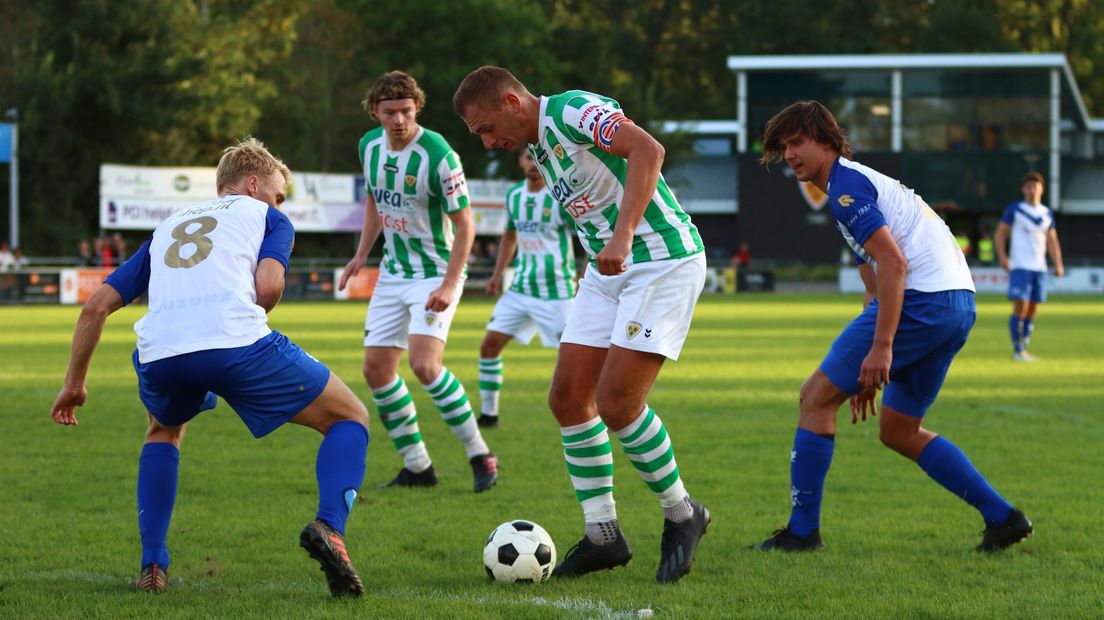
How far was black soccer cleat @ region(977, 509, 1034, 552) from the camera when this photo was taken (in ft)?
17.6

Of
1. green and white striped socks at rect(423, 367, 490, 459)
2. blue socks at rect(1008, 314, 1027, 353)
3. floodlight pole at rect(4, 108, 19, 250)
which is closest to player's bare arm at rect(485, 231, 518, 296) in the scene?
green and white striped socks at rect(423, 367, 490, 459)

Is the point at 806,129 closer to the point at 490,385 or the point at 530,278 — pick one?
the point at 490,385

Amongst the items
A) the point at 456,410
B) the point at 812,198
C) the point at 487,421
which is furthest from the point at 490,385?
the point at 812,198

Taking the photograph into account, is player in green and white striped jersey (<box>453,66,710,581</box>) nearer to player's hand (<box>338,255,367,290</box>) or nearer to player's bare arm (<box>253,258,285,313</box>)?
player's bare arm (<box>253,258,285,313</box>)

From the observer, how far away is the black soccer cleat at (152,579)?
4.67 m

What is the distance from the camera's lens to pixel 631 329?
193 inches

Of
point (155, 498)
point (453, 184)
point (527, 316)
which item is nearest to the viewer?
point (155, 498)

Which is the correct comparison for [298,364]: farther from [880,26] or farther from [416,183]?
[880,26]

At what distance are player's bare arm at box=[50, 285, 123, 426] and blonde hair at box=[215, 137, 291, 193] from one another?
58cm

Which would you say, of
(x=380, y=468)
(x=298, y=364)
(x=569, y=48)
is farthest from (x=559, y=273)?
(x=569, y=48)

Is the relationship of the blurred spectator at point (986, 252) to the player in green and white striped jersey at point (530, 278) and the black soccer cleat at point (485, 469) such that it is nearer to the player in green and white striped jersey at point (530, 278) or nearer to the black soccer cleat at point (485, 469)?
the player in green and white striped jersey at point (530, 278)

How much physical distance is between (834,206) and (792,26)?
59167mm

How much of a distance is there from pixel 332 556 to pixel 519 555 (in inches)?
33.8

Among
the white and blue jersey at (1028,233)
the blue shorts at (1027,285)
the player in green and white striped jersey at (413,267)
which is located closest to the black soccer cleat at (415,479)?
the player in green and white striped jersey at (413,267)
